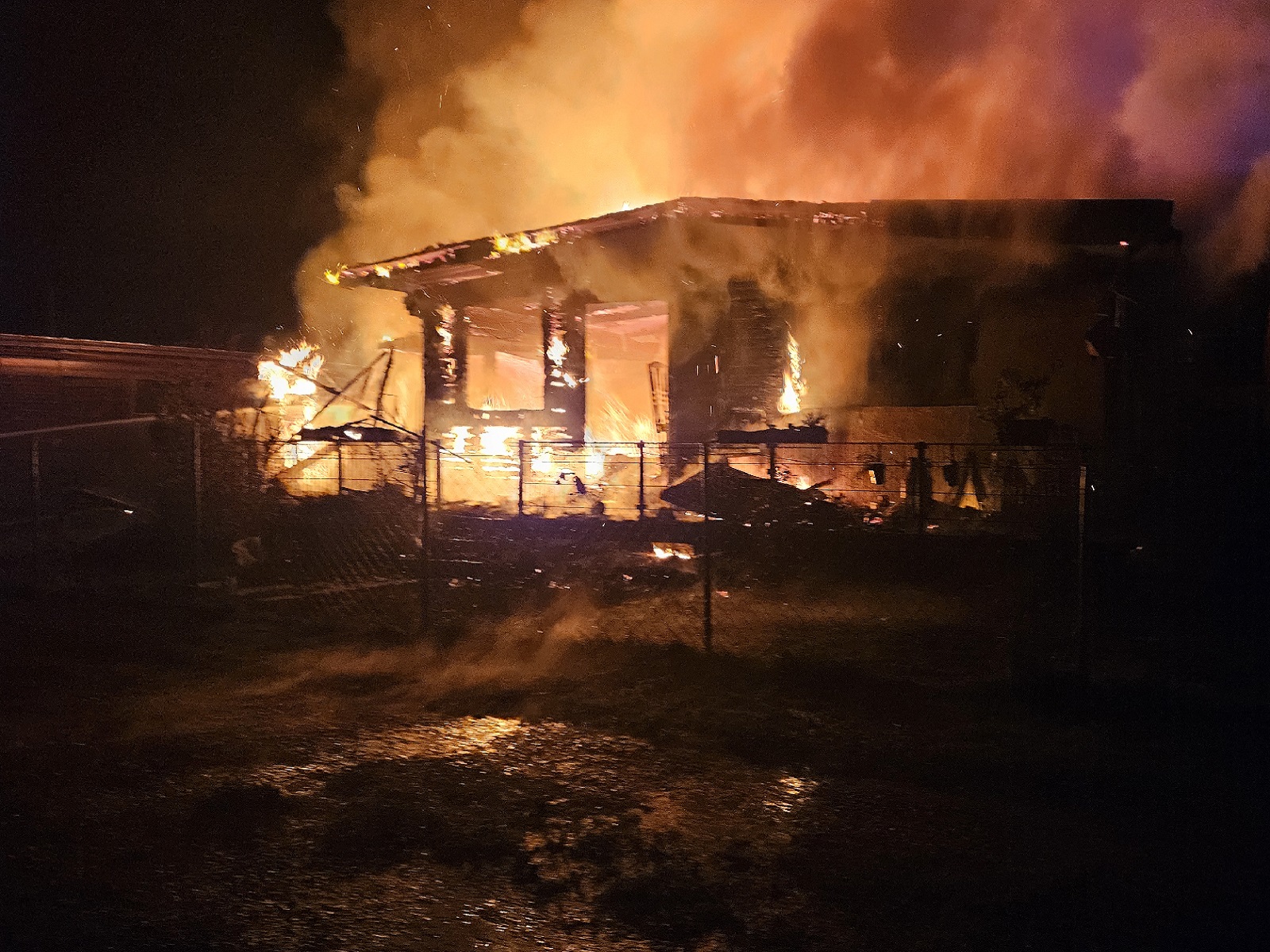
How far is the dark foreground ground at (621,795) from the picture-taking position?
3.10 meters

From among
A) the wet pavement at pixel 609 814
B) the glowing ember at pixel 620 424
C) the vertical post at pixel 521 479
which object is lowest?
the wet pavement at pixel 609 814

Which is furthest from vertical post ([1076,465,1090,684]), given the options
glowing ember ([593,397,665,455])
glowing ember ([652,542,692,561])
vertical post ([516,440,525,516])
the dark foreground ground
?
glowing ember ([593,397,665,455])

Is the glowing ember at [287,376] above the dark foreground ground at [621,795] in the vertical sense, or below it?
above

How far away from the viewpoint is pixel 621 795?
416 centimetres

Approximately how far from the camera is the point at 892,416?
1144 cm

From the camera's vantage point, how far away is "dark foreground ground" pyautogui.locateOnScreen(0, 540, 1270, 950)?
3.10 meters

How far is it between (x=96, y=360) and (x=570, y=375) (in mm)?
11210

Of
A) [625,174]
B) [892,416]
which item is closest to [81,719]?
[892,416]

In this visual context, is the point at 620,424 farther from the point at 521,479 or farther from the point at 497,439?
the point at 521,479

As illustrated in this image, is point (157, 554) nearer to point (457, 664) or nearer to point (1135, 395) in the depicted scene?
point (457, 664)

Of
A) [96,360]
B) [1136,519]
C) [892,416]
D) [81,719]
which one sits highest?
[96,360]

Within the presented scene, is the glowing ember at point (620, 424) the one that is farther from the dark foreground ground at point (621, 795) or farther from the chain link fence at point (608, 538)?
the dark foreground ground at point (621, 795)

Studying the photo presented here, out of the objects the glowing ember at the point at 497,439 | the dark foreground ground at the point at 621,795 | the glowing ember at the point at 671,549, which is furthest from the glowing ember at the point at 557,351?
the dark foreground ground at the point at 621,795

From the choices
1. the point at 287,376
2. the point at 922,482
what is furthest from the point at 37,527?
the point at 922,482
